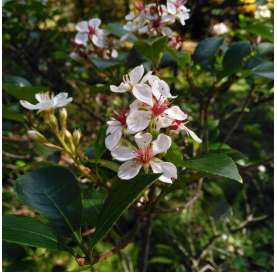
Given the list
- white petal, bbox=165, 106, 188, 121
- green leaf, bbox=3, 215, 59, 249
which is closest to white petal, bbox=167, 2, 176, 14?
white petal, bbox=165, 106, 188, 121

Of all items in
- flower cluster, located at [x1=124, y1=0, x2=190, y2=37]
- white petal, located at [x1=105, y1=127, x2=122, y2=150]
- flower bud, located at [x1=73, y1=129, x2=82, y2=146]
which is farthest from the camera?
flower cluster, located at [x1=124, y1=0, x2=190, y2=37]

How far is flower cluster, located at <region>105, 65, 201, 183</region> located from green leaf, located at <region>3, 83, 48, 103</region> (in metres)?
0.28

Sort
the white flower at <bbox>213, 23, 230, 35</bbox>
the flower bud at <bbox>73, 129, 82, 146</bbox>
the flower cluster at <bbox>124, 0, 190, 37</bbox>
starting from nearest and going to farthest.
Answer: the flower bud at <bbox>73, 129, 82, 146</bbox> < the flower cluster at <bbox>124, 0, 190, 37</bbox> < the white flower at <bbox>213, 23, 230, 35</bbox>

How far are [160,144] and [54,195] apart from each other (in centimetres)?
22

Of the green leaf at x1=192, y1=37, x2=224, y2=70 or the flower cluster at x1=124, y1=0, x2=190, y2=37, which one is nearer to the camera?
the flower cluster at x1=124, y1=0, x2=190, y2=37

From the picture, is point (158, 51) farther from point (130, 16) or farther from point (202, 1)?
point (202, 1)

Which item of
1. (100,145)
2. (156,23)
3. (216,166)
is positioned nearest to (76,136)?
(100,145)

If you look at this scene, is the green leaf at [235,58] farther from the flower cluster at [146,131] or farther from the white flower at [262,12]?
the white flower at [262,12]

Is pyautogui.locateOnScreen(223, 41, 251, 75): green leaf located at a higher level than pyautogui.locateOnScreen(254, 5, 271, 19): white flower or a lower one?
lower

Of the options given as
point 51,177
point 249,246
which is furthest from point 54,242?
point 249,246

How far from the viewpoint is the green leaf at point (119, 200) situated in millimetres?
671

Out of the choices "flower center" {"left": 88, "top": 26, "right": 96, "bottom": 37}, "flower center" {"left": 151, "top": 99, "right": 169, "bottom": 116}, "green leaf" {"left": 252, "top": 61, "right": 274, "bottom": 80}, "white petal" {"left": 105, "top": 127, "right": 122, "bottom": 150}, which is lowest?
"white petal" {"left": 105, "top": 127, "right": 122, "bottom": 150}

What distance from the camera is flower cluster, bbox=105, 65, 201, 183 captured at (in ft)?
2.45

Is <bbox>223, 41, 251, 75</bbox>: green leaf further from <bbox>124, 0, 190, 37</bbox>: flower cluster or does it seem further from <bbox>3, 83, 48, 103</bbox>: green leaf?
<bbox>3, 83, 48, 103</bbox>: green leaf
